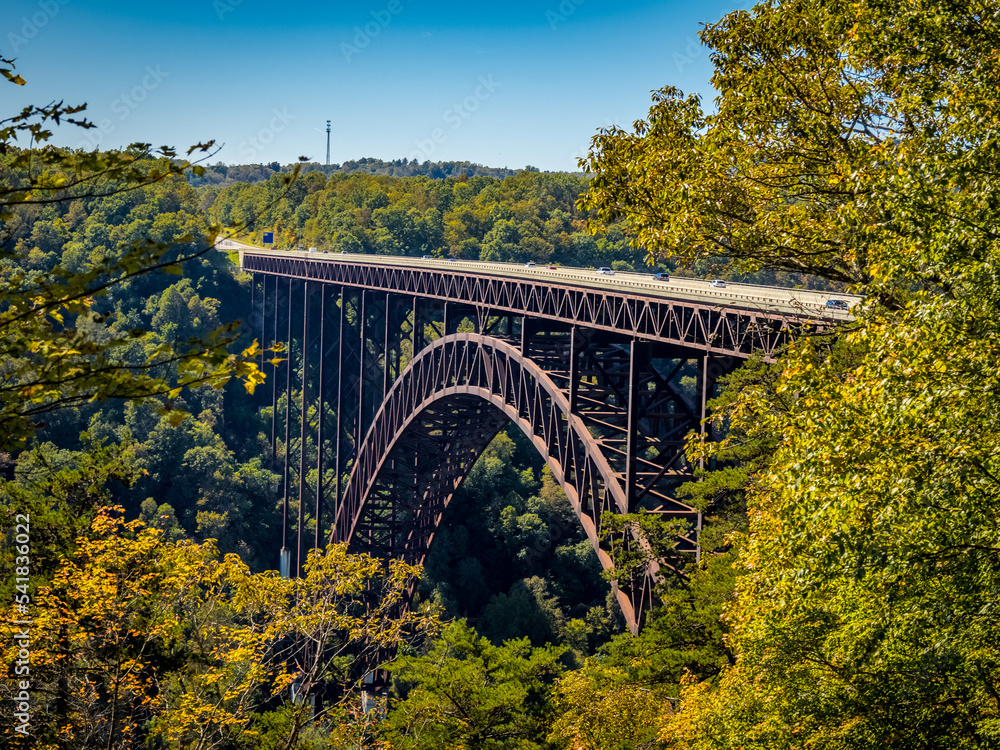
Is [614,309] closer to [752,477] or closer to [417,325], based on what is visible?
[752,477]

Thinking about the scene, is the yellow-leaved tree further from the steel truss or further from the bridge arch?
the bridge arch

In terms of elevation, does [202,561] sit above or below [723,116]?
below

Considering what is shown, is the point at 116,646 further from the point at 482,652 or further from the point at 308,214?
the point at 308,214

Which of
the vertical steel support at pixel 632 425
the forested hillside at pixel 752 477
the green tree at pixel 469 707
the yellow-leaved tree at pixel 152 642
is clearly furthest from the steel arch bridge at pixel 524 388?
the yellow-leaved tree at pixel 152 642

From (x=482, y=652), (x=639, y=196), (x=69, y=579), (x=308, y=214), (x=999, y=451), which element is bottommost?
(x=482, y=652)

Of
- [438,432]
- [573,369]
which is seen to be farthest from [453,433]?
[573,369]

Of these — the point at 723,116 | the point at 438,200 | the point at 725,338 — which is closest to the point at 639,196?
the point at 723,116
